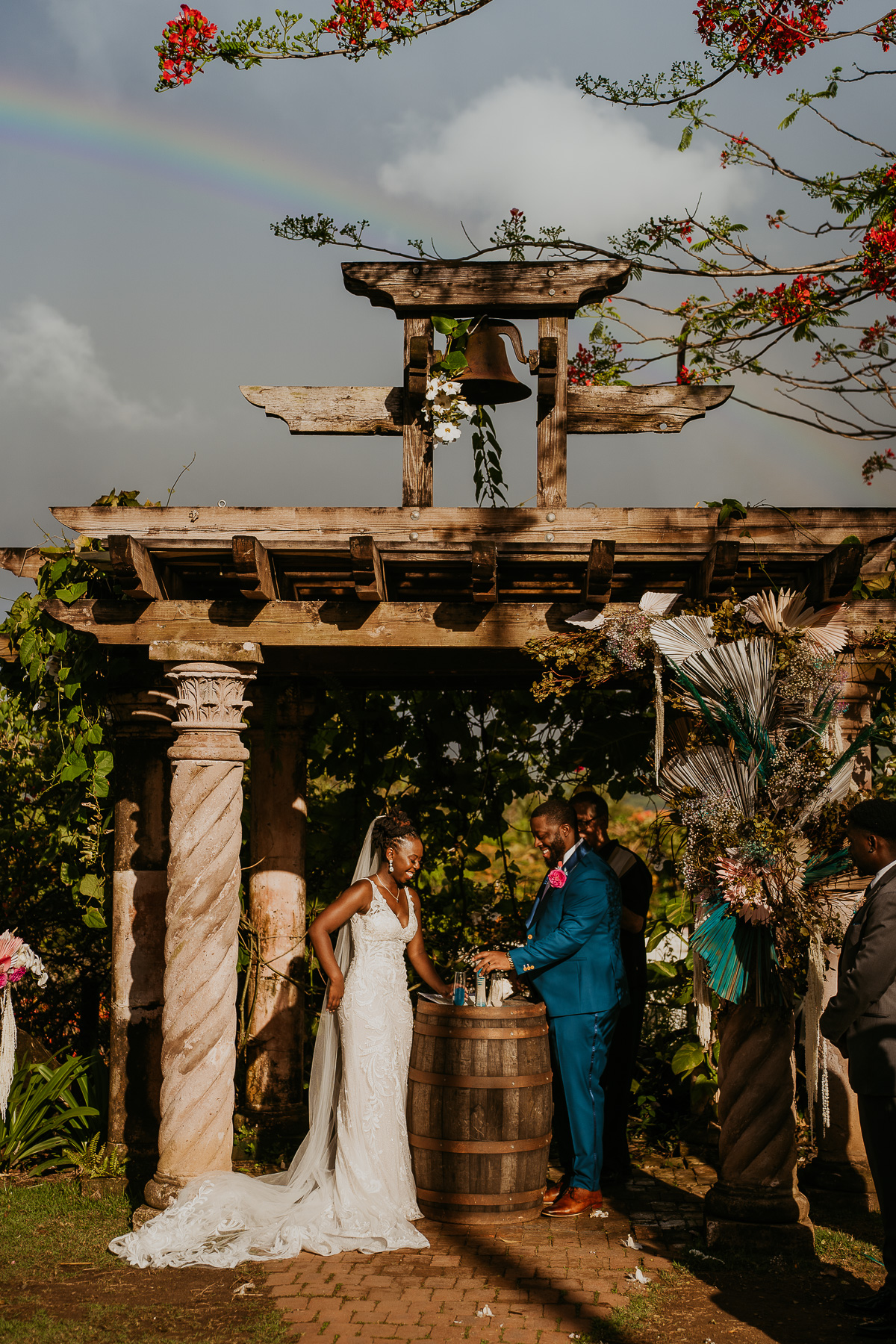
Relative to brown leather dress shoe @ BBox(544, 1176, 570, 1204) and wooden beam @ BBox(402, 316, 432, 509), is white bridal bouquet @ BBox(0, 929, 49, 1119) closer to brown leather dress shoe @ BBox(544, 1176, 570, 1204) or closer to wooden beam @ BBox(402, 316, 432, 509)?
brown leather dress shoe @ BBox(544, 1176, 570, 1204)

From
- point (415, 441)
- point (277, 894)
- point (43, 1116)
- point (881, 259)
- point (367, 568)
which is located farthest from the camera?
point (277, 894)

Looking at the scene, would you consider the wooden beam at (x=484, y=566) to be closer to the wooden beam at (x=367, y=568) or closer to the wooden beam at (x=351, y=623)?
the wooden beam at (x=351, y=623)

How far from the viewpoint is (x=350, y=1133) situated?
204 inches

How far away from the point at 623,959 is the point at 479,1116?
1.32 m

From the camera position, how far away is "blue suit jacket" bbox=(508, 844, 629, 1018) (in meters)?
5.39

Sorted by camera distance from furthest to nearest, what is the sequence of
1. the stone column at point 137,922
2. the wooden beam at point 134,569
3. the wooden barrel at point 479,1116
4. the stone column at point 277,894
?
the stone column at point 277,894 → the stone column at point 137,922 → the wooden barrel at point 479,1116 → the wooden beam at point 134,569

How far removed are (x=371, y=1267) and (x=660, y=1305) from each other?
1190mm

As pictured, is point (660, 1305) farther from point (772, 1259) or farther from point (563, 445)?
point (563, 445)

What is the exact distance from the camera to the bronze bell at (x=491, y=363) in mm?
5391

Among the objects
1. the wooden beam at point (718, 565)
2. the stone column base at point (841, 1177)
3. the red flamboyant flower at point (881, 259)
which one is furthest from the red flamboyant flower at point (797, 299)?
the stone column base at point (841, 1177)

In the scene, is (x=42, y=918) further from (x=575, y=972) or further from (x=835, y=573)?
(x=835, y=573)

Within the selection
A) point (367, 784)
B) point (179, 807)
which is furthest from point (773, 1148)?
point (367, 784)

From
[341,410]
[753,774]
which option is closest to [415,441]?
[341,410]

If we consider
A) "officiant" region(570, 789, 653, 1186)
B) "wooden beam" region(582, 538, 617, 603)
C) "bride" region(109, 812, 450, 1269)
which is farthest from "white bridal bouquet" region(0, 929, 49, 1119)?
"wooden beam" region(582, 538, 617, 603)
